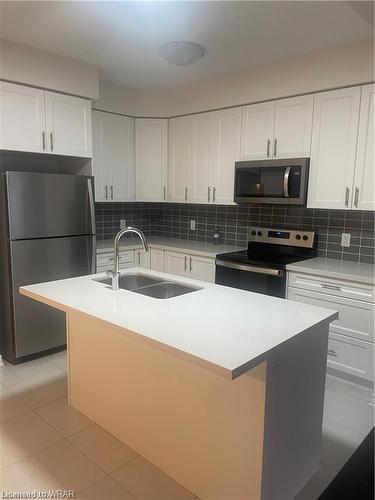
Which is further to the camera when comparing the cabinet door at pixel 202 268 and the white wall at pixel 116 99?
the white wall at pixel 116 99

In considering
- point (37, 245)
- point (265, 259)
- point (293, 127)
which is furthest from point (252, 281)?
point (37, 245)

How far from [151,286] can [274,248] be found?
1.61 meters

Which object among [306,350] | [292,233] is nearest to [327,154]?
[292,233]

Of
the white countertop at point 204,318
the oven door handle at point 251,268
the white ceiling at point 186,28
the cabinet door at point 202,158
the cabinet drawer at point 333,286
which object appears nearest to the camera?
the white countertop at point 204,318

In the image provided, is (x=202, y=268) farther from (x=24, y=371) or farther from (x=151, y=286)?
(x=24, y=371)

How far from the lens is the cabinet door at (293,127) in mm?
2990

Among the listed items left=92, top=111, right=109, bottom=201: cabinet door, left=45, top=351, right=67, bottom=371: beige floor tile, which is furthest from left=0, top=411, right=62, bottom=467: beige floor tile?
left=92, top=111, right=109, bottom=201: cabinet door

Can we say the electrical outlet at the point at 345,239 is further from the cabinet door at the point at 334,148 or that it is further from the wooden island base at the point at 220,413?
the wooden island base at the point at 220,413

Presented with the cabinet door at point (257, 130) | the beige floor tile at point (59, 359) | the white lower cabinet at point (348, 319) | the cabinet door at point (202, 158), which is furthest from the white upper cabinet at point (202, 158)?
the beige floor tile at point (59, 359)

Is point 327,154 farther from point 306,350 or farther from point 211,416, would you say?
point 211,416

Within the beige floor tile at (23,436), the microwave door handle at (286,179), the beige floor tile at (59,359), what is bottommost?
the beige floor tile at (23,436)

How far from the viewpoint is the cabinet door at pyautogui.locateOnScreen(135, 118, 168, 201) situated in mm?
4062

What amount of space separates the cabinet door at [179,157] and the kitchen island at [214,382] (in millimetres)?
2062

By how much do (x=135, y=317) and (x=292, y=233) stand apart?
2207 millimetres
